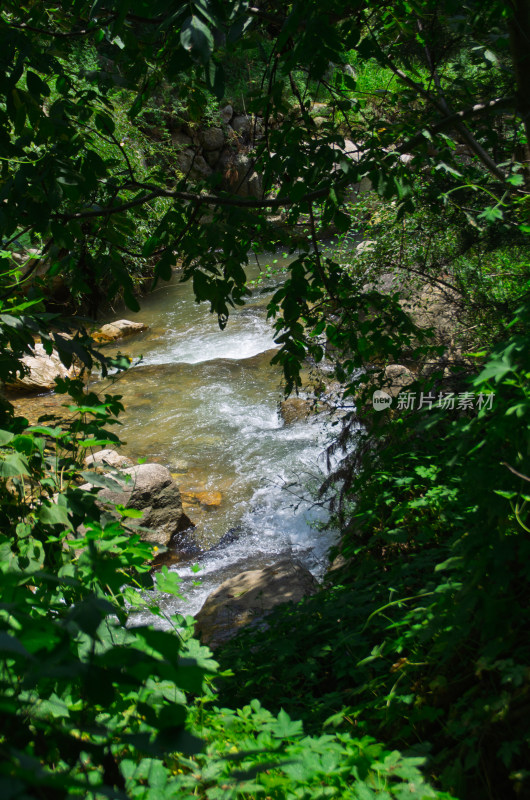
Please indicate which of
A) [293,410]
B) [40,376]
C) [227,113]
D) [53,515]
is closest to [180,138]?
[227,113]

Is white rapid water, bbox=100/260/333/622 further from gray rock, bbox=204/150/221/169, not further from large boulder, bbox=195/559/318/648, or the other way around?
gray rock, bbox=204/150/221/169

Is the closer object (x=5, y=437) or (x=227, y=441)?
(x=5, y=437)

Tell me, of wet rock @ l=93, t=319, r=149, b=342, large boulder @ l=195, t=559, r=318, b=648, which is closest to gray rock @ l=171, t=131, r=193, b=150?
wet rock @ l=93, t=319, r=149, b=342

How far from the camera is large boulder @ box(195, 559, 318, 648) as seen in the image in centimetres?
331

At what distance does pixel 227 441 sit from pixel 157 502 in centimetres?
178

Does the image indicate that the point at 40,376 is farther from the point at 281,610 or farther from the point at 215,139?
the point at 215,139

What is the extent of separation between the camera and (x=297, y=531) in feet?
18.6

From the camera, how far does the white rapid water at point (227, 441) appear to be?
542 cm

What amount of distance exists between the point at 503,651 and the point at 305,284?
1618 mm

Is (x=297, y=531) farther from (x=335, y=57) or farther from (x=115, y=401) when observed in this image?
(x=335, y=57)

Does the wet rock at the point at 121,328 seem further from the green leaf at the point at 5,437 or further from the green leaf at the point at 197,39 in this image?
the green leaf at the point at 197,39

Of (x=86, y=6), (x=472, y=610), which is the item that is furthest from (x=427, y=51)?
(x=472, y=610)

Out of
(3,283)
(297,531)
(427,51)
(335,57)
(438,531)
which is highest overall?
(427,51)

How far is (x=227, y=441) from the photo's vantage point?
721 centimetres
